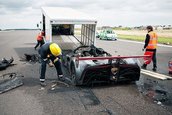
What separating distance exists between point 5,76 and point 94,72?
384 centimetres

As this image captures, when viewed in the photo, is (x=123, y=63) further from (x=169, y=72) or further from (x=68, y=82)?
(x=169, y=72)

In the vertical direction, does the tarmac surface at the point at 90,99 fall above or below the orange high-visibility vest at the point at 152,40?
below

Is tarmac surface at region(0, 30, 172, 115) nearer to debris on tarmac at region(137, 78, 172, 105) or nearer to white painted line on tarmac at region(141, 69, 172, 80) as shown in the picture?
debris on tarmac at region(137, 78, 172, 105)

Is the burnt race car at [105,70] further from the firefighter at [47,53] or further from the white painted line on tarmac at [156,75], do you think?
the white painted line on tarmac at [156,75]

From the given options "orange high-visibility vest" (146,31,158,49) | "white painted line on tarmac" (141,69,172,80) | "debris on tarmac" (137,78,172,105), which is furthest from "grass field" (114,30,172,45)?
"debris on tarmac" (137,78,172,105)

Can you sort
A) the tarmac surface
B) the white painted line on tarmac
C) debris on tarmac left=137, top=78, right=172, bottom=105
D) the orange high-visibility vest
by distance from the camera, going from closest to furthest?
the tarmac surface
debris on tarmac left=137, top=78, right=172, bottom=105
the white painted line on tarmac
the orange high-visibility vest

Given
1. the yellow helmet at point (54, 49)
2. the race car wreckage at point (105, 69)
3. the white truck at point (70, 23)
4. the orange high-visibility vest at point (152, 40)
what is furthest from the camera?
the white truck at point (70, 23)

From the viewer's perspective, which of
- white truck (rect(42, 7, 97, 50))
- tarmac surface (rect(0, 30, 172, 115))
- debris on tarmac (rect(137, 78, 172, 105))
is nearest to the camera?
tarmac surface (rect(0, 30, 172, 115))

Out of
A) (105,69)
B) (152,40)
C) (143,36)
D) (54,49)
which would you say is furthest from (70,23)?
(143,36)

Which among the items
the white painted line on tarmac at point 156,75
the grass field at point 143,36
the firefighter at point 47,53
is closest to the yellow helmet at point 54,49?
the firefighter at point 47,53

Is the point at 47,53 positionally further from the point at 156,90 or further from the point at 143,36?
the point at 143,36

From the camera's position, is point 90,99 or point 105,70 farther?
point 105,70

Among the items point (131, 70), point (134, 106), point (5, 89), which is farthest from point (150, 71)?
point (5, 89)

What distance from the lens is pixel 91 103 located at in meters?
5.79
